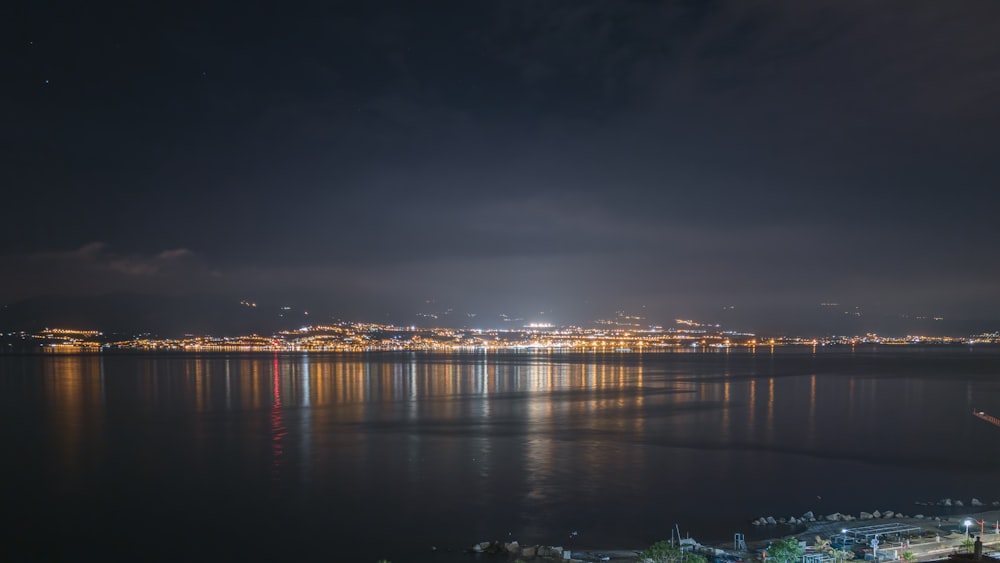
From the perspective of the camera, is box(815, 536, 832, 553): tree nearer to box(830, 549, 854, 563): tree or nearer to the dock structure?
box(830, 549, 854, 563): tree

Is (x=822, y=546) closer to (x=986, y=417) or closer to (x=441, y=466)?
(x=441, y=466)

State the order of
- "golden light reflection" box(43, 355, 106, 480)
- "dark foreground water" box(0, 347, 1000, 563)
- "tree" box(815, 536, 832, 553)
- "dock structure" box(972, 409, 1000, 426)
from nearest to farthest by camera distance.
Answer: "tree" box(815, 536, 832, 553), "dark foreground water" box(0, 347, 1000, 563), "golden light reflection" box(43, 355, 106, 480), "dock structure" box(972, 409, 1000, 426)

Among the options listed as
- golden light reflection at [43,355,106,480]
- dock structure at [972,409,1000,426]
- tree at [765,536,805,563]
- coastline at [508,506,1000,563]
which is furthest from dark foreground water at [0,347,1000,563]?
tree at [765,536,805,563]

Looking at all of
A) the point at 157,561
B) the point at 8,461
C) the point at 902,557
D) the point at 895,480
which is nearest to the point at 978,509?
the point at 895,480

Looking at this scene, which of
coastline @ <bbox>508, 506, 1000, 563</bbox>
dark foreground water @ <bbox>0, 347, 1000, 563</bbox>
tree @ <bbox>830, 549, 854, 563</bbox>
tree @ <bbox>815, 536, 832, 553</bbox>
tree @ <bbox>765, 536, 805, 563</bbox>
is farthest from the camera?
dark foreground water @ <bbox>0, 347, 1000, 563</bbox>

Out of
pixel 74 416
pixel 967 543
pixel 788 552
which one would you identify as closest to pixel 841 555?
pixel 788 552

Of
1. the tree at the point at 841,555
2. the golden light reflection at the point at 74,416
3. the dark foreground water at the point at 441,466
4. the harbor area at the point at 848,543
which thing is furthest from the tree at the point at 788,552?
the golden light reflection at the point at 74,416
